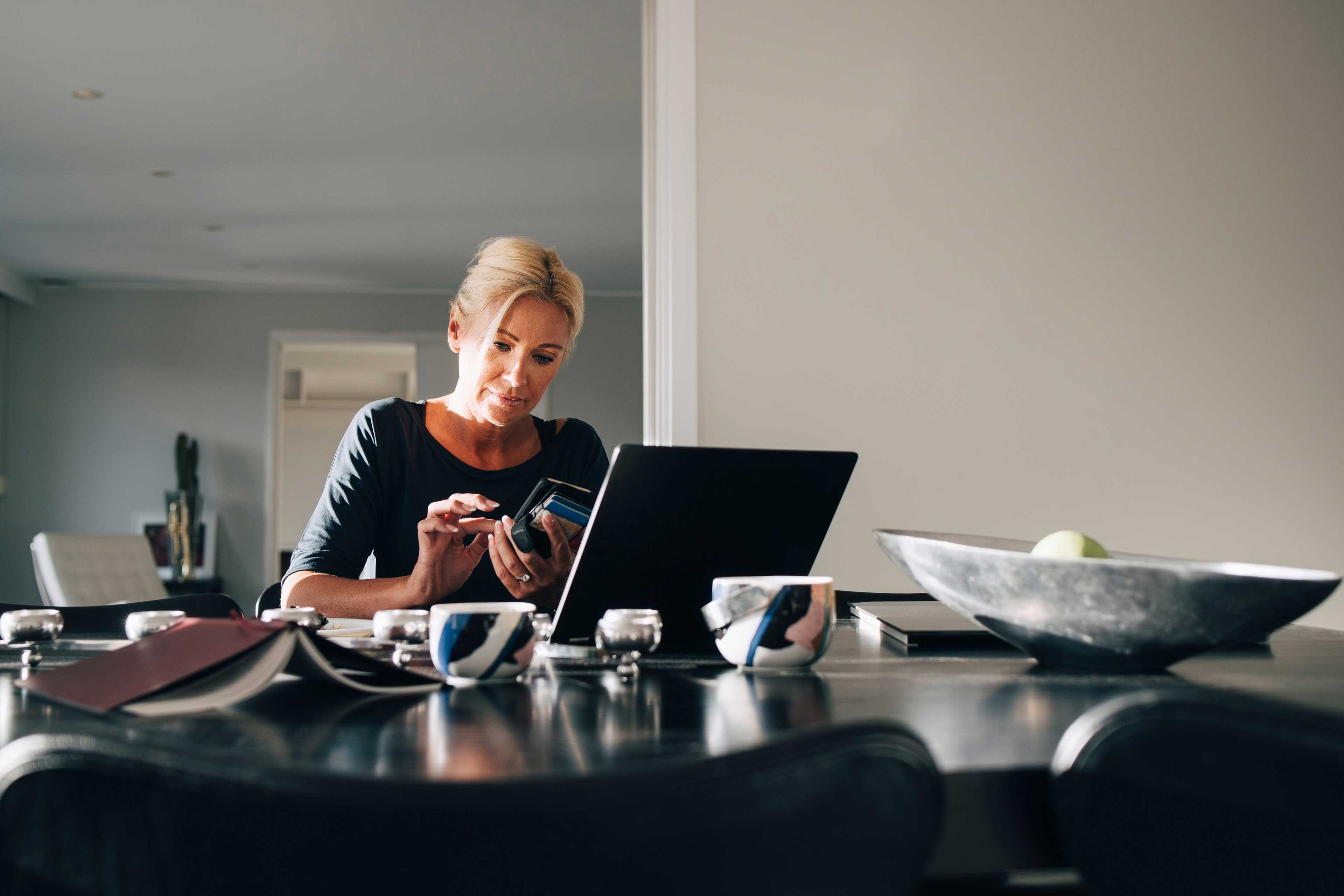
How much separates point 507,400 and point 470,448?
0.45 feet

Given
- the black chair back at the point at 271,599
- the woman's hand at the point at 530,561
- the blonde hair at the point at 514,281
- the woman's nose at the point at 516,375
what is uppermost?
the blonde hair at the point at 514,281

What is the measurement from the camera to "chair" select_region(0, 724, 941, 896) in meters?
0.37

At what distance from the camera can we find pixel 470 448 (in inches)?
74.4

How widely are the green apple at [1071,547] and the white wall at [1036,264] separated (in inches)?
35.7

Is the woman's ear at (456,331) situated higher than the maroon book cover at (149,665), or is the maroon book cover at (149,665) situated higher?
the woman's ear at (456,331)

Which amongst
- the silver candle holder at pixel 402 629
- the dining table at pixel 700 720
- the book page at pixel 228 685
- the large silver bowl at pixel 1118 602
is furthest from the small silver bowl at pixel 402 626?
the large silver bowl at pixel 1118 602

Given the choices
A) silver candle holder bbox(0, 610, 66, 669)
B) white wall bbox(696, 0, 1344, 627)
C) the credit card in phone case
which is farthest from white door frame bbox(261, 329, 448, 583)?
silver candle holder bbox(0, 610, 66, 669)

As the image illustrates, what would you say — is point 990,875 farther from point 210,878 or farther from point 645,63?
point 645,63

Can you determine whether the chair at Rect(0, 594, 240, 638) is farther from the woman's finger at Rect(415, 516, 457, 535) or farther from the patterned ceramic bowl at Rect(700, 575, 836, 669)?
the patterned ceramic bowl at Rect(700, 575, 836, 669)

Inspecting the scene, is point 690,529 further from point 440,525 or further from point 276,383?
point 276,383

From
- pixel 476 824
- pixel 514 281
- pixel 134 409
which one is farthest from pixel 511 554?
pixel 134 409

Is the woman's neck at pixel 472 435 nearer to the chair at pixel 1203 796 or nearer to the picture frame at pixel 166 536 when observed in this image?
the chair at pixel 1203 796

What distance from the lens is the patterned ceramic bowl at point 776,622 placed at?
2.92ft

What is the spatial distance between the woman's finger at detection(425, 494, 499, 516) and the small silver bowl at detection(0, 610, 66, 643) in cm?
45
